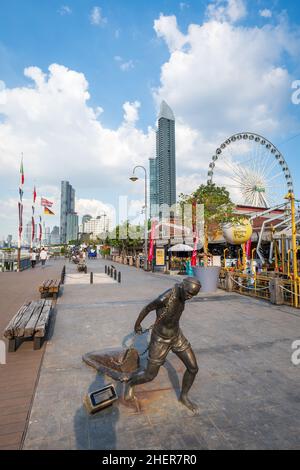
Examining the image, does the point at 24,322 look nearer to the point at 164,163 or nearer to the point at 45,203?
the point at 45,203

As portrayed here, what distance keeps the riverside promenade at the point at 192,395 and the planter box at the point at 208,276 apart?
504cm

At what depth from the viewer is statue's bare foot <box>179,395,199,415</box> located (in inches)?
132

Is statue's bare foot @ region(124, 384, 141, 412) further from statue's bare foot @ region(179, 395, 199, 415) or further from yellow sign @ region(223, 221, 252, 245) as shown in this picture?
yellow sign @ region(223, 221, 252, 245)

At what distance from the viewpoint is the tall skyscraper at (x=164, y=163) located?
497ft

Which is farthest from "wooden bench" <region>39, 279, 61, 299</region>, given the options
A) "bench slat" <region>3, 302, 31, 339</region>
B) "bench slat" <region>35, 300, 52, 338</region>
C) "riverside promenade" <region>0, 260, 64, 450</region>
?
"bench slat" <region>3, 302, 31, 339</region>

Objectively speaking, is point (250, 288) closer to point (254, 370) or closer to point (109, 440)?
point (254, 370)

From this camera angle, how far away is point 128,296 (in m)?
11.5

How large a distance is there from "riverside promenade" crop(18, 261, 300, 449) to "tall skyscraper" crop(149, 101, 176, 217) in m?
133

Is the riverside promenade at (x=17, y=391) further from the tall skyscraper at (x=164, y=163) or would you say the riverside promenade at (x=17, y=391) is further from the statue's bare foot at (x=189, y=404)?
the tall skyscraper at (x=164, y=163)

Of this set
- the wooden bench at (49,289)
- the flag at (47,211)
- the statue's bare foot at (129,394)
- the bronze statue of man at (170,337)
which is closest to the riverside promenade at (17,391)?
the statue's bare foot at (129,394)

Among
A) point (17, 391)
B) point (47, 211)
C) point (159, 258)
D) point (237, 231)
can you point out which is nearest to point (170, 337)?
point (17, 391)
